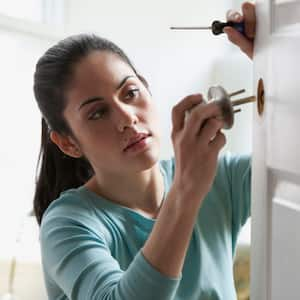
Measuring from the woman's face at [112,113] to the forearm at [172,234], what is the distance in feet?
0.72

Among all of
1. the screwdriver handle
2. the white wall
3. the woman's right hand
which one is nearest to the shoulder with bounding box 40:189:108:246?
the woman's right hand

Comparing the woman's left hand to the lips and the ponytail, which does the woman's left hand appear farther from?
the ponytail

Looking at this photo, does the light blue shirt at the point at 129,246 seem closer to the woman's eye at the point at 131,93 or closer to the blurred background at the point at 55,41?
the woman's eye at the point at 131,93

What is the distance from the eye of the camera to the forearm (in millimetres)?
708

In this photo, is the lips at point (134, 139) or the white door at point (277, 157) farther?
the lips at point (134, 139)

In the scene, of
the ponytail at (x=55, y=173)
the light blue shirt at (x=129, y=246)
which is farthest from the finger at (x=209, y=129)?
the ponytail at (x=55, y=173)

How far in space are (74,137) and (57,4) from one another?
0.86m

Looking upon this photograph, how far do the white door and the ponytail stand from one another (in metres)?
0.46

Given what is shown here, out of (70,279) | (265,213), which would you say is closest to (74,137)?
(70,279)

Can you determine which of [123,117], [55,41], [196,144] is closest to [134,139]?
[123,117]

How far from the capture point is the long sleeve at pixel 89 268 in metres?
0.71

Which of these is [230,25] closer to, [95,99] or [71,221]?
[95,99]

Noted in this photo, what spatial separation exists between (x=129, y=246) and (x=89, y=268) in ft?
0.63

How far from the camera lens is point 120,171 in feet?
3.22
